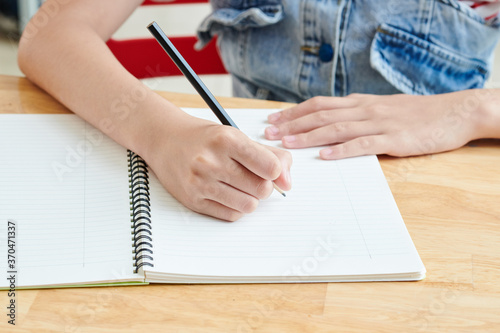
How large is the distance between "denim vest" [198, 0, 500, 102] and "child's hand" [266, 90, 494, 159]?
0.54 feet

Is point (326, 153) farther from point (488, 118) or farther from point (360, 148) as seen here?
point (488, 118)

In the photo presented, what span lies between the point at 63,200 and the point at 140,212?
0.09 metres

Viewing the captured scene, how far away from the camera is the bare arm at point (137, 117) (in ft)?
1.89

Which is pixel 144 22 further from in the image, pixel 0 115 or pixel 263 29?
pixel 0 115

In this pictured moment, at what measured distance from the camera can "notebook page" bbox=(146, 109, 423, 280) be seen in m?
0.52

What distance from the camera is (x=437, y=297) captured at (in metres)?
0.51

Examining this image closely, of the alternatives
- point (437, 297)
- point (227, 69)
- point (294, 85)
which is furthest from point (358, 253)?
point (227, 69)

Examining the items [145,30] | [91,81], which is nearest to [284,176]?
[91,81]

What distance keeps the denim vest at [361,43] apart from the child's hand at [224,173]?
38 centimetres

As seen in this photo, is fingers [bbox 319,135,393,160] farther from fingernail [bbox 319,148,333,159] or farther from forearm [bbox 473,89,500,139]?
forearm [bbox 473,89,500,139]

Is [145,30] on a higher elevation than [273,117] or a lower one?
lower

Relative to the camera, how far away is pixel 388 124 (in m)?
0.72

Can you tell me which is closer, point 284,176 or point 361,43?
point 284,176

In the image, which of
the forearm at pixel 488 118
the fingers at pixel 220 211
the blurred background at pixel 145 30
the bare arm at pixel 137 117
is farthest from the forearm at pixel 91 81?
the blurred background at pixel 145 30
